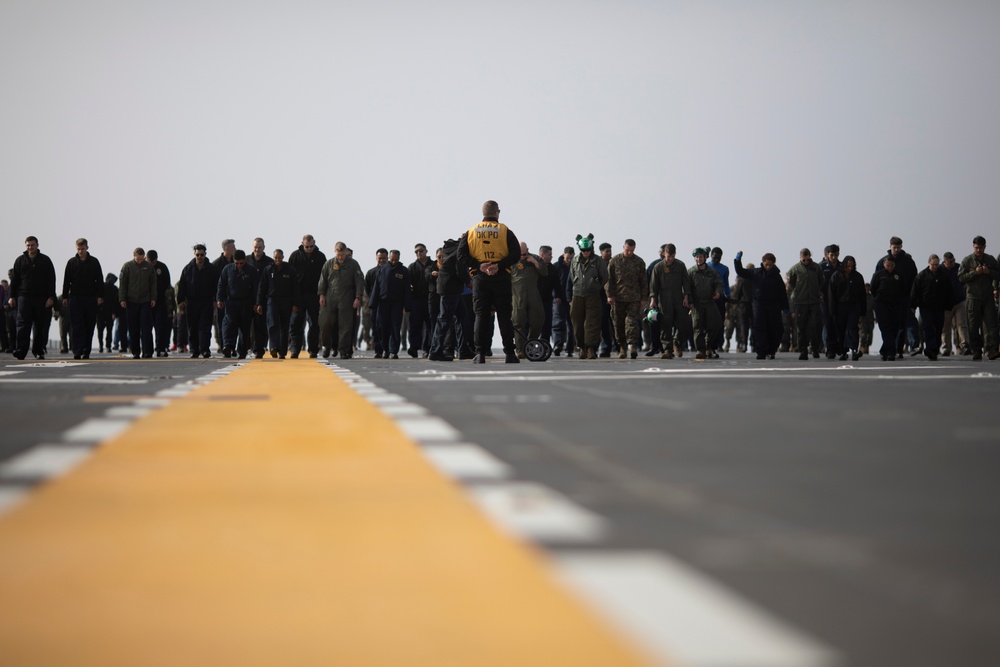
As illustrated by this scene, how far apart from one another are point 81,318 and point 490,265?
920 cm

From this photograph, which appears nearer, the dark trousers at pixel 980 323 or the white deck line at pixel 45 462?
the white deck line at pixel 45 462

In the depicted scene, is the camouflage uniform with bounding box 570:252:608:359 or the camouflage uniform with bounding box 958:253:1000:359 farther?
the camouflage uniform with bounding box 570:252:608:359

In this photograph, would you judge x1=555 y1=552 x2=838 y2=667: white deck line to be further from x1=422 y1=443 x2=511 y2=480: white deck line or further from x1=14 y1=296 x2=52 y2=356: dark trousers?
x1=14 y1=296 x2=52 y2=356: dark trousers

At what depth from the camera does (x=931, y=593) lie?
3842mm

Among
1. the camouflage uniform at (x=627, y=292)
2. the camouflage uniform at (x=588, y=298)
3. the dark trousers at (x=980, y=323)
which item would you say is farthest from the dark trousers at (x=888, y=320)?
the camouflage uniform at (x=588, y=298)

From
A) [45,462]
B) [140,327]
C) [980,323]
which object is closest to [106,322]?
[140,327]

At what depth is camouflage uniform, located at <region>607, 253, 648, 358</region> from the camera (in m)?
27.0

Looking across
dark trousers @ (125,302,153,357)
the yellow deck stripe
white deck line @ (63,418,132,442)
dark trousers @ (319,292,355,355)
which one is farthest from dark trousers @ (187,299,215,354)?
the yellow deck stripe

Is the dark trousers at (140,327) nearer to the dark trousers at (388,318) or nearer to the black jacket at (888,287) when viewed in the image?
the dark trousers at (388,318)

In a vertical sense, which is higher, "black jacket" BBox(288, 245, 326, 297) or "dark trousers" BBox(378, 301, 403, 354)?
"black jacket" BBox(288, 245, 326, 297)

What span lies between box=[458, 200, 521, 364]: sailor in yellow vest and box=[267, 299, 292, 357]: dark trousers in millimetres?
6007

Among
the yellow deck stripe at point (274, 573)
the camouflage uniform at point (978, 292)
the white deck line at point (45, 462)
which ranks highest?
the camouflage uniform at point (978, 292)

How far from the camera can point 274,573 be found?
4.22 metres

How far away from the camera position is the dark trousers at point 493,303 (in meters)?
22.0
